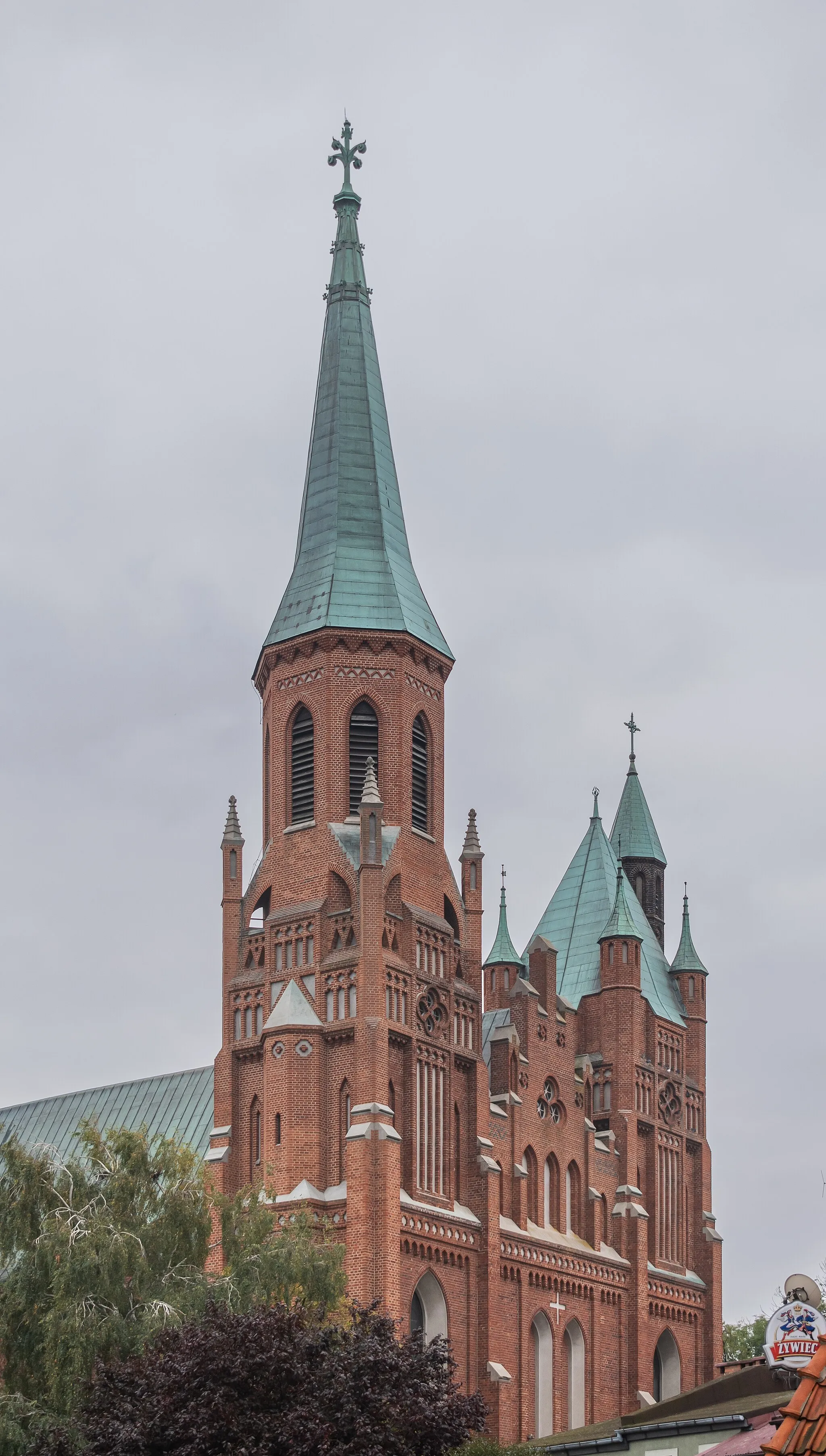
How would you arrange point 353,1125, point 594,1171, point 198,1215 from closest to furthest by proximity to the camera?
point 198,1215 < point 353,1125 < point 594,1171

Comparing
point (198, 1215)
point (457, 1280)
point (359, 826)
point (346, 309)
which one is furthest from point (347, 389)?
point (198, 1215)

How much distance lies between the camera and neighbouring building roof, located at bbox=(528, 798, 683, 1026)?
90188 millimetres

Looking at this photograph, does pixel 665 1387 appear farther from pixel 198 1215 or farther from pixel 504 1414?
pixel 198 1215

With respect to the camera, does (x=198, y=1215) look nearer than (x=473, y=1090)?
Yes

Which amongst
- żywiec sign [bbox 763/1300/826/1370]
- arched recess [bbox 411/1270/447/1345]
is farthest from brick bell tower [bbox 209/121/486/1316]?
żywiec sign [bbox 763/1300/826/1370]

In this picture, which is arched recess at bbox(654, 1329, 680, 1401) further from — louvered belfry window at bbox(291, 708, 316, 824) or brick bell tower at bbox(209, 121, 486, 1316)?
louvered belfry window at bbox(291, 708, 316, 824)

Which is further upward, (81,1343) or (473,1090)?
(473,1090)

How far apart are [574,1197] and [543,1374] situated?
6.83m

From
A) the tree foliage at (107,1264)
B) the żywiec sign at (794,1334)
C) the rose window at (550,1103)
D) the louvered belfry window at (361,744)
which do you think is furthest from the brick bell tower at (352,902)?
the żywiec sign at (794,1334)

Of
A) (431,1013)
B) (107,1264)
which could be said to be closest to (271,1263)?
(107,1264)

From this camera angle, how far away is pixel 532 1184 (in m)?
79.5

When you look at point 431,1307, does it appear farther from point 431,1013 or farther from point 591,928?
point 591,928

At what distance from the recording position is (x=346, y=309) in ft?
279

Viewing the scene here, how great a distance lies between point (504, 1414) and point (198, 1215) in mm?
20664
